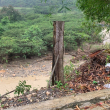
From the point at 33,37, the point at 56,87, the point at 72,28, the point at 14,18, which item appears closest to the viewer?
the point at 56,87

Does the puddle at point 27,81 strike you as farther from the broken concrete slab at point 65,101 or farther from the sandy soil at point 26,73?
the broken concrete slab at point 65,101

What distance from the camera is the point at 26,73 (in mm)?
8406

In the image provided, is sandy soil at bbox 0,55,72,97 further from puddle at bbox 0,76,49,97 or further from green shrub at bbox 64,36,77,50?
green shrub at bbox 64,36,77,50

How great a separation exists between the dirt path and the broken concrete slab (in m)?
4.44

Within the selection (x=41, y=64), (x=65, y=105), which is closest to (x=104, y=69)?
(x=65, y=105)

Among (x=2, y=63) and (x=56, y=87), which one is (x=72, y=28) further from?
(x=56, y=87)

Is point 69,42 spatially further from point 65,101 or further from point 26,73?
point 65,101

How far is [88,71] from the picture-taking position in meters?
3.38

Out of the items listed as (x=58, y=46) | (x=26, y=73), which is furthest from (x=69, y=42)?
(x=58, y=46)

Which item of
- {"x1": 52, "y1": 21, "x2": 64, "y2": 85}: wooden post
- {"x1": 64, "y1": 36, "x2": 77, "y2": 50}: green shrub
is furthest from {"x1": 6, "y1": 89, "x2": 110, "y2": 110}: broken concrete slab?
{"x1": 64, "y1": 36, "x2": 77, "y2": 50}: green shrub

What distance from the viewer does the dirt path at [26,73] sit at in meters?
7.11

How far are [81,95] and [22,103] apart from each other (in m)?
0.89

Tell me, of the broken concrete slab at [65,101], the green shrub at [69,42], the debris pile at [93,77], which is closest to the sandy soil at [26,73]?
the green shrub at [69,42]

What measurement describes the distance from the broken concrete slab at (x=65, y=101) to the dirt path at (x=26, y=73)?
4.44 m
